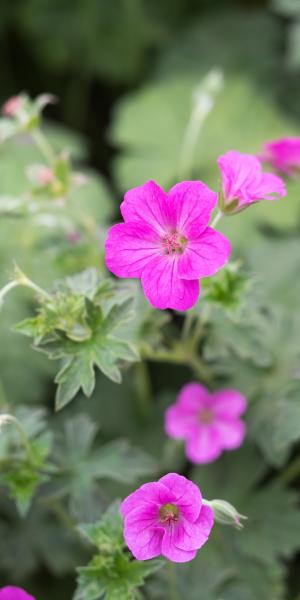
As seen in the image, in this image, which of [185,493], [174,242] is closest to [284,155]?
[174,242]

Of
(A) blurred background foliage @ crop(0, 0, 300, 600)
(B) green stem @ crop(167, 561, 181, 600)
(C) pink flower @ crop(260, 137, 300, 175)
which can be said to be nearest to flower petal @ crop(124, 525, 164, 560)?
(B) green stem @ crop(167, 561, 181, 600)

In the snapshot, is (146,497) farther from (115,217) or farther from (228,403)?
(115,217)

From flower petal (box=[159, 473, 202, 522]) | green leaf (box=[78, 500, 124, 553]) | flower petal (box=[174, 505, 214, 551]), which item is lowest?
green leaf (box=[78, 500, 124, 553])

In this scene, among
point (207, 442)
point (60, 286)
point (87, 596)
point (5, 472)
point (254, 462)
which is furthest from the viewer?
point (254, 462)

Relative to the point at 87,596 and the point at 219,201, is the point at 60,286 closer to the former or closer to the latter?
the point at 219,201

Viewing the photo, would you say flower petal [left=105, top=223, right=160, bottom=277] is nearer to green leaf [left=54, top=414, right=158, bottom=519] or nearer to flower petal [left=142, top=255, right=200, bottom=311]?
flower petal [left=142, top=255, right=200, bottom=311]

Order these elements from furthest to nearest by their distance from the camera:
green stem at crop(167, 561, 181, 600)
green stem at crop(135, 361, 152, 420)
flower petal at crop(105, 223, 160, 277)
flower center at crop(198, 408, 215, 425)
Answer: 1. green stem at crop(135, 361, 152, 420)
2. flower center at crop(198, 408, 215, 425)
3. green stem at crop(167, 561, 181, 600)
4. flower petal at crop(105, 223, 160, 277)

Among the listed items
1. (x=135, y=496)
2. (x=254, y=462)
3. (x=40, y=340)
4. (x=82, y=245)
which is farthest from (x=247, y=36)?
(x=135, y=496)
